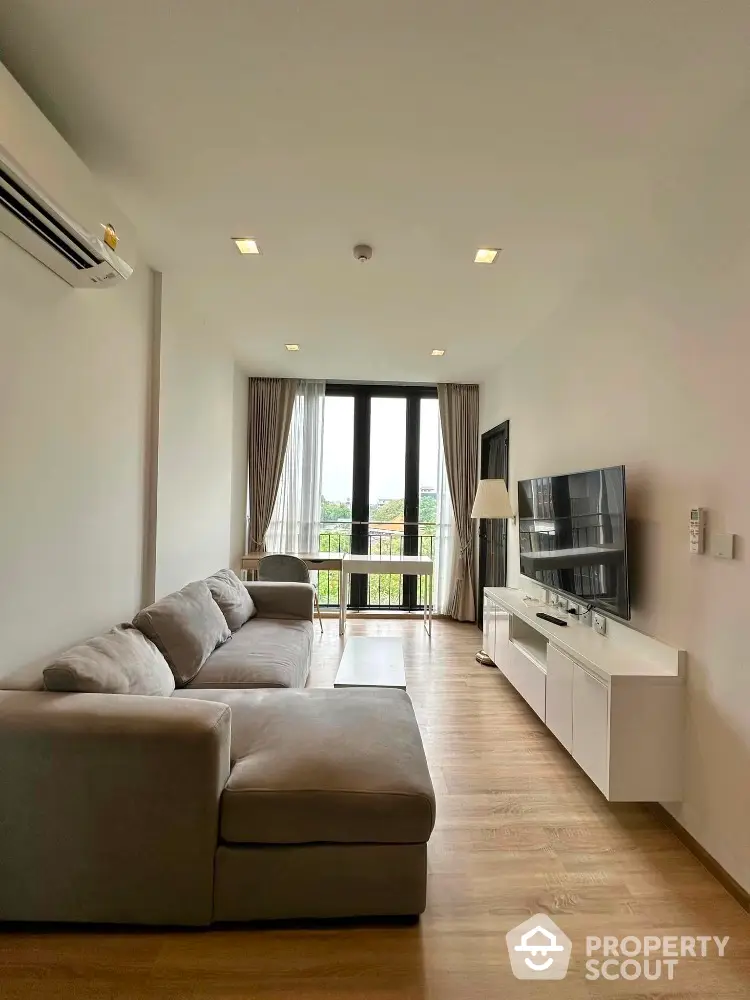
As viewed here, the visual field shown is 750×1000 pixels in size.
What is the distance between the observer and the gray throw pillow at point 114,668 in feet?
5.94

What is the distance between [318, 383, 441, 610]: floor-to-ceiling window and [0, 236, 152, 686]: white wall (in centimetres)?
321

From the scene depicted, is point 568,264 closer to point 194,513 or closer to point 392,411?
point 194,513

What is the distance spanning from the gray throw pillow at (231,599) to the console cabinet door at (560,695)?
2.00 meters

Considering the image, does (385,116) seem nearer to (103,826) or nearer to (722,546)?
(722,546)

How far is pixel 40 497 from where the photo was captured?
206 cm

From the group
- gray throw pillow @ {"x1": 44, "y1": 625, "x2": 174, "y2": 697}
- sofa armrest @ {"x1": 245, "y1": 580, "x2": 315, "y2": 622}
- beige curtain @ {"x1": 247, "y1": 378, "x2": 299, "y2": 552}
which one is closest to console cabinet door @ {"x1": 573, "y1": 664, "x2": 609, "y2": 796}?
gray throw pillow @ {"x1": 44, "y1": 625, "x2": 174, "y2": 697}

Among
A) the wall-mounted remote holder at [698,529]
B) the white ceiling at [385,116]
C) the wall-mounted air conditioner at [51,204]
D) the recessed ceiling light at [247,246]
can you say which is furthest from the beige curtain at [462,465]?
the wall-mounted air conditioner at [51,204]

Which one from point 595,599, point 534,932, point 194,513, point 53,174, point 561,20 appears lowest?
point 534,932

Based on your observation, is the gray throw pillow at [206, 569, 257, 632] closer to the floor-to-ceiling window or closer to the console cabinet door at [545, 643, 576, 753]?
the console cabinet door at [545, 643, 576, 753]

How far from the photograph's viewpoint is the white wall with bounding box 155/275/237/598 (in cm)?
325

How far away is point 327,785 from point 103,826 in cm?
66

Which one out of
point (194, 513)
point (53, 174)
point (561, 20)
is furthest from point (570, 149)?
point (194, 513)

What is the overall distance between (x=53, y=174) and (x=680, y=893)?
10.1ft

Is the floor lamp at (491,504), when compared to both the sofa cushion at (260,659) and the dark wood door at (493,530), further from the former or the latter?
the sofa cushion at (260,659)
